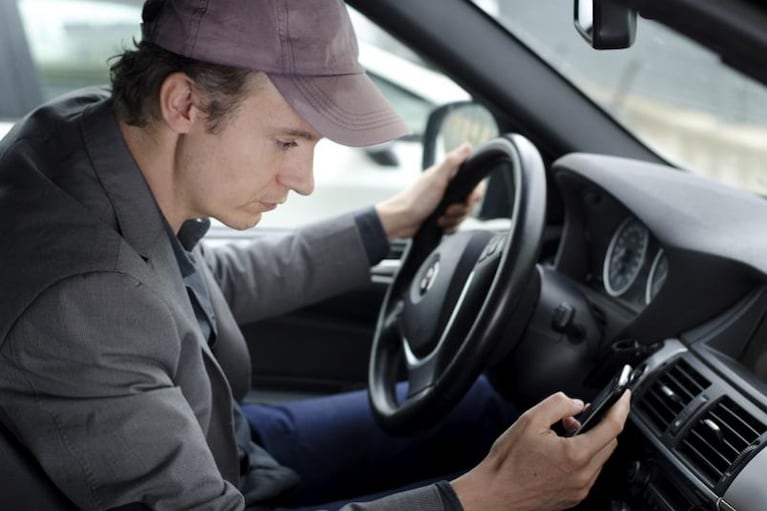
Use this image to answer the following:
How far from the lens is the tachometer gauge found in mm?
1567

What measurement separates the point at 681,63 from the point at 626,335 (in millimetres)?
2478

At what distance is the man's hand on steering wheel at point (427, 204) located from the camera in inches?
72.7

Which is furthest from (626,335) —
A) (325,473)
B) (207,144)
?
(207,144)

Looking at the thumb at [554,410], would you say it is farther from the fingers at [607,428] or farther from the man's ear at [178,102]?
the man's ear at [178,102]

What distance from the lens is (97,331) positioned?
1137 millimetres

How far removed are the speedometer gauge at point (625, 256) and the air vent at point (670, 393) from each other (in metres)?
0.27

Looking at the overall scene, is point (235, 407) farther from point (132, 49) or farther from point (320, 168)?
point (320, 168)

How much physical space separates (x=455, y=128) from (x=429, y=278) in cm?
61

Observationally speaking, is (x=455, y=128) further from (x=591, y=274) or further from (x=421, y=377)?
(x=421, y=377)

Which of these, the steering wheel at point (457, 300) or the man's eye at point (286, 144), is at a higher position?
the man's eye at point (286, 144)

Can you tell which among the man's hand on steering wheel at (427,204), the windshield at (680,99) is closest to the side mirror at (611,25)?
the man's hand on steering wheel at (427,204)

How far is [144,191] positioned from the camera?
1.24 m

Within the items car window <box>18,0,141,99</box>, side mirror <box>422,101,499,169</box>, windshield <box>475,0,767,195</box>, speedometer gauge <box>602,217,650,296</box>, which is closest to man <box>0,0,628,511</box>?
speedometer gauge <box>602,217,650,296</box>

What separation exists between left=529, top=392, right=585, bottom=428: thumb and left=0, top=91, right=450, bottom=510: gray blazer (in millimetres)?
168
